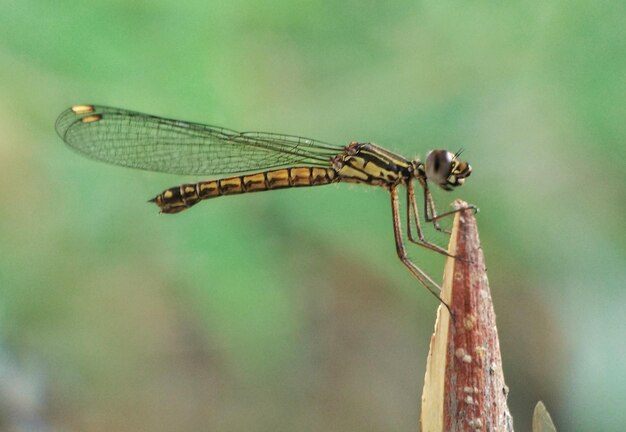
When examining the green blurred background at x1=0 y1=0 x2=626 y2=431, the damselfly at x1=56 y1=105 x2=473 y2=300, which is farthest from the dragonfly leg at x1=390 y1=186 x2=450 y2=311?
the green blurred background at x1=0 y1=0 x2=626 y2=431

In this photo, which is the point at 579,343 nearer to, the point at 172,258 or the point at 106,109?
the point at 172,258

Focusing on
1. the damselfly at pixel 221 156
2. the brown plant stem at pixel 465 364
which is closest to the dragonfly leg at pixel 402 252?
the damselfly at pixel 221 156

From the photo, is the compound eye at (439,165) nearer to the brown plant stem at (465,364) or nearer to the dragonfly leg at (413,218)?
the dragonfly leg at (413,218)

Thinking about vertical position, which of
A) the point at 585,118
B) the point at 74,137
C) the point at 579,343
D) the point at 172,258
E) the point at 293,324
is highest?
the point at 74,137

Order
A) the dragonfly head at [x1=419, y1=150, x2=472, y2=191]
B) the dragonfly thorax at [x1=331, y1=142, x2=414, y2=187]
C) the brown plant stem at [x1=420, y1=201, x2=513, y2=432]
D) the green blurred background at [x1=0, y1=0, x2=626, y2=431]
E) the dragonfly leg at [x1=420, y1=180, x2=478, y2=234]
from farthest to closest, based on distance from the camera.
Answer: the green blurred background at [x1=0, y1=0, x2=626, y2=431]
the dragonfly thorax at [x1=331, y1=142, x2=414, y2=187]
the dragonfly head at [x1=419, y1=150, x2=472, y2=191]
the dragonfly leg at [x1=420, y1=180, x2=478, y2=234]
the brown plant stem at [x1=420, y1=201, x2=513, y2=432]

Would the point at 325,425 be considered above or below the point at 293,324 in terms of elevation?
below

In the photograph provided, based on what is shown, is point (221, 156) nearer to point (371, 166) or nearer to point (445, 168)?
point (371, 166)

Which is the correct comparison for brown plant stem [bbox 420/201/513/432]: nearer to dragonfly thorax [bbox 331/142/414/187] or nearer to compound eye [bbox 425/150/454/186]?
compound eye [bbox 425/150/454/186]

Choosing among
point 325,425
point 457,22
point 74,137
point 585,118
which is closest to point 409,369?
point 325,425
